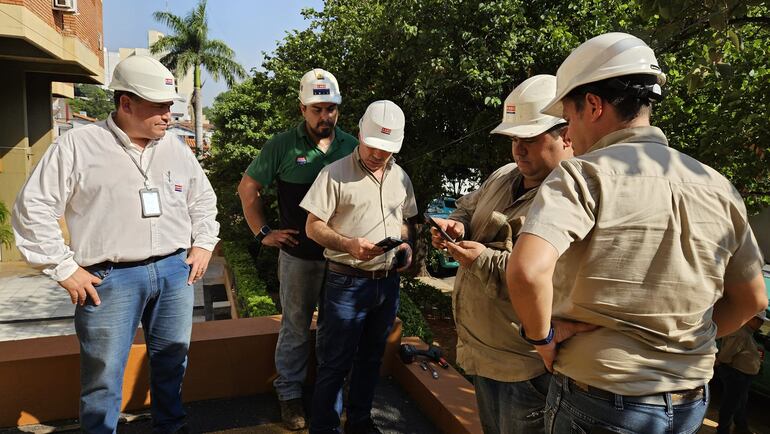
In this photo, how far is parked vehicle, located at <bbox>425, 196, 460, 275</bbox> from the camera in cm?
1229

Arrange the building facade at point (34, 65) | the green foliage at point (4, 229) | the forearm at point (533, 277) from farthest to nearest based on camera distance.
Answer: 1. the green foliage at point (4, 229)
2. the building facade at point (34, 65)
3. the forearm at point (533, 277)

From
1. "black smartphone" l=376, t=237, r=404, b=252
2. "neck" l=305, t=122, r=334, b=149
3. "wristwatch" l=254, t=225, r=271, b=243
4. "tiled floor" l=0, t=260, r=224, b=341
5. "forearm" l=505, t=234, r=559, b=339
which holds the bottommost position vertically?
"tiled floor" l=0, t=260, r=224, b=341

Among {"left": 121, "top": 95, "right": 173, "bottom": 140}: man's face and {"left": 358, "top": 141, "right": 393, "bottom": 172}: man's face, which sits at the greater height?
{"left": 121, "top": 95, "right": 173, "bottom": 140}: man's face

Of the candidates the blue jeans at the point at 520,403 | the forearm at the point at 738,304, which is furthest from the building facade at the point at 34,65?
the forearm at the point at 738,304

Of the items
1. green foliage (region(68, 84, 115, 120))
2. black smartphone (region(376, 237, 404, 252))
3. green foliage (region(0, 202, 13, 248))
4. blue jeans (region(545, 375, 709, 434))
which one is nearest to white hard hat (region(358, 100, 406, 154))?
black smartphone (region(376, 237, 404, 252))

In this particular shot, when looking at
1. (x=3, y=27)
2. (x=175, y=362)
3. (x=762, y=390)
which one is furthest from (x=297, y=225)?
(x=3, y=27)

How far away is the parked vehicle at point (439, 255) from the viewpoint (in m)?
12.3

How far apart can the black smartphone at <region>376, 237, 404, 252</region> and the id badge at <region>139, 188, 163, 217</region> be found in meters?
1.11

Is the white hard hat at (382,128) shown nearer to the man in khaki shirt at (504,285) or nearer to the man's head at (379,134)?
the man's head at (379,134)

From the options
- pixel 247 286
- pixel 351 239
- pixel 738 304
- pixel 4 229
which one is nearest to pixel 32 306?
pixel 4 229

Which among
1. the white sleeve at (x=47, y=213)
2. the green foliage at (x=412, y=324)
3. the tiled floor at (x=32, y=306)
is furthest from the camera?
the tiled floor at (x=32, y=306)

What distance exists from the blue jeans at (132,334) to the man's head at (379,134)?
1.14m

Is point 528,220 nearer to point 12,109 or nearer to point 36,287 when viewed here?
point 36,287

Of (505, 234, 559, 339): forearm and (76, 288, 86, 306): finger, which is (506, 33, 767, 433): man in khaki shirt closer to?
(505, 234, 559, 339): forearm
